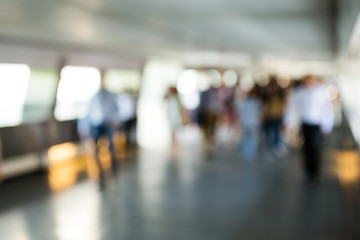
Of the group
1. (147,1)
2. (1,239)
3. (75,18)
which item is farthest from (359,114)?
(1,239)

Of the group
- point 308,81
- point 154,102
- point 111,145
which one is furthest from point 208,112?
point 154,102

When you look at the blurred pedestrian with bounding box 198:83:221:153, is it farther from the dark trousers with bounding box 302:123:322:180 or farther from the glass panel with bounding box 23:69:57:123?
the glass panel with bounding box 23:69:57:123

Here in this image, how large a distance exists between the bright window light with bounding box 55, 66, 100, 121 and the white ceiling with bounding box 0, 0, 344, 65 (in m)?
0.61

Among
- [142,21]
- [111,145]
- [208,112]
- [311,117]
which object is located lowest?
[111,145]

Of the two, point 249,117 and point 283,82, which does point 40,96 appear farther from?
point 283,82

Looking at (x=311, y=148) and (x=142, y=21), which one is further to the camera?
(x=142, y=21)

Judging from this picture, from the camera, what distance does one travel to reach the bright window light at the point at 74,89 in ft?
31.6

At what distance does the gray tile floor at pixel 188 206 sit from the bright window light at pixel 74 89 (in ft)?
6.51

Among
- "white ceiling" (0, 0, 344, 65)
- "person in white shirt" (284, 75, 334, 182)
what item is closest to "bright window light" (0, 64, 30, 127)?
"white ceiling" (0, 0, 344, 65)

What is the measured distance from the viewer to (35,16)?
5836mm

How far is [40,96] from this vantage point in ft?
30.5

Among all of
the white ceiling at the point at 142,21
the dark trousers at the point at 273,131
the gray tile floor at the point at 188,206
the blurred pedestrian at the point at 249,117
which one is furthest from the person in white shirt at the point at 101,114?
the dark trousers at the point at 273,131

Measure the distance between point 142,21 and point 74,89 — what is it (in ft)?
8.70

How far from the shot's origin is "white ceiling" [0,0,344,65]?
572 cm
